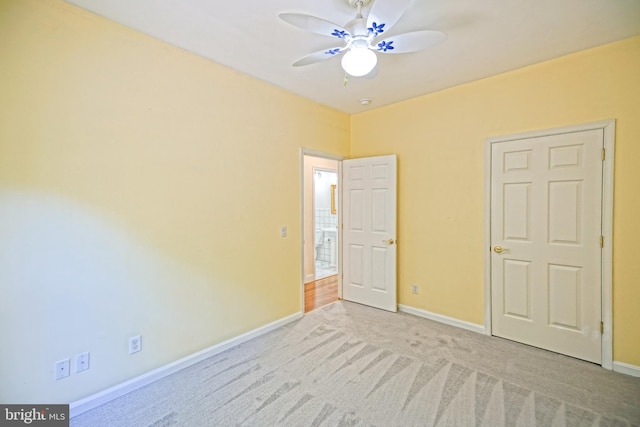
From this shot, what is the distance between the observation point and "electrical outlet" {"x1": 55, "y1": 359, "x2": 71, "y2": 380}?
1.76 m

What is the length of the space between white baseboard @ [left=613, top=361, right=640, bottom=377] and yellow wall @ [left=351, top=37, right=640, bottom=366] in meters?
0.03

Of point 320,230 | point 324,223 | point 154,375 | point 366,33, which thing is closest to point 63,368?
point 154,375

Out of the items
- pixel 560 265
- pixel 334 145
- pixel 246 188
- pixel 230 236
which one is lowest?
pixel 560 265

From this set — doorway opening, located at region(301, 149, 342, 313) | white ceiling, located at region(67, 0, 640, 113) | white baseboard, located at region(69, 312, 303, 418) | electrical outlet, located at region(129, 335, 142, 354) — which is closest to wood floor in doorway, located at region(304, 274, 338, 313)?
doorway opening, located at region(301, 149, 342, 313)

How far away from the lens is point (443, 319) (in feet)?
10.5

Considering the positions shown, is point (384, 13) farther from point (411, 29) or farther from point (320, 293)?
point (320, 293)

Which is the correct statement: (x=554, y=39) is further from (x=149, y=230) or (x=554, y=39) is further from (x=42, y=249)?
(x=42, y=249)

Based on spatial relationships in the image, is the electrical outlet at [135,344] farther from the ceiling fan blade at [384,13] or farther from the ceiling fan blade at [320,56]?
the ceiling fan blade at [384,13]

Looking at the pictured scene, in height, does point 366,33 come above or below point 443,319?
above

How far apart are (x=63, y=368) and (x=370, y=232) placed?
3.06 metres

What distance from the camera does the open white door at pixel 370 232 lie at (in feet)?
11.5

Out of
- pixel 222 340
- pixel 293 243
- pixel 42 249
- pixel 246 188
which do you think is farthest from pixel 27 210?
pixel 293 243

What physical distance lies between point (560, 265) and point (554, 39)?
73.4 inches

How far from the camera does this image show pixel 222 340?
2.59 m
